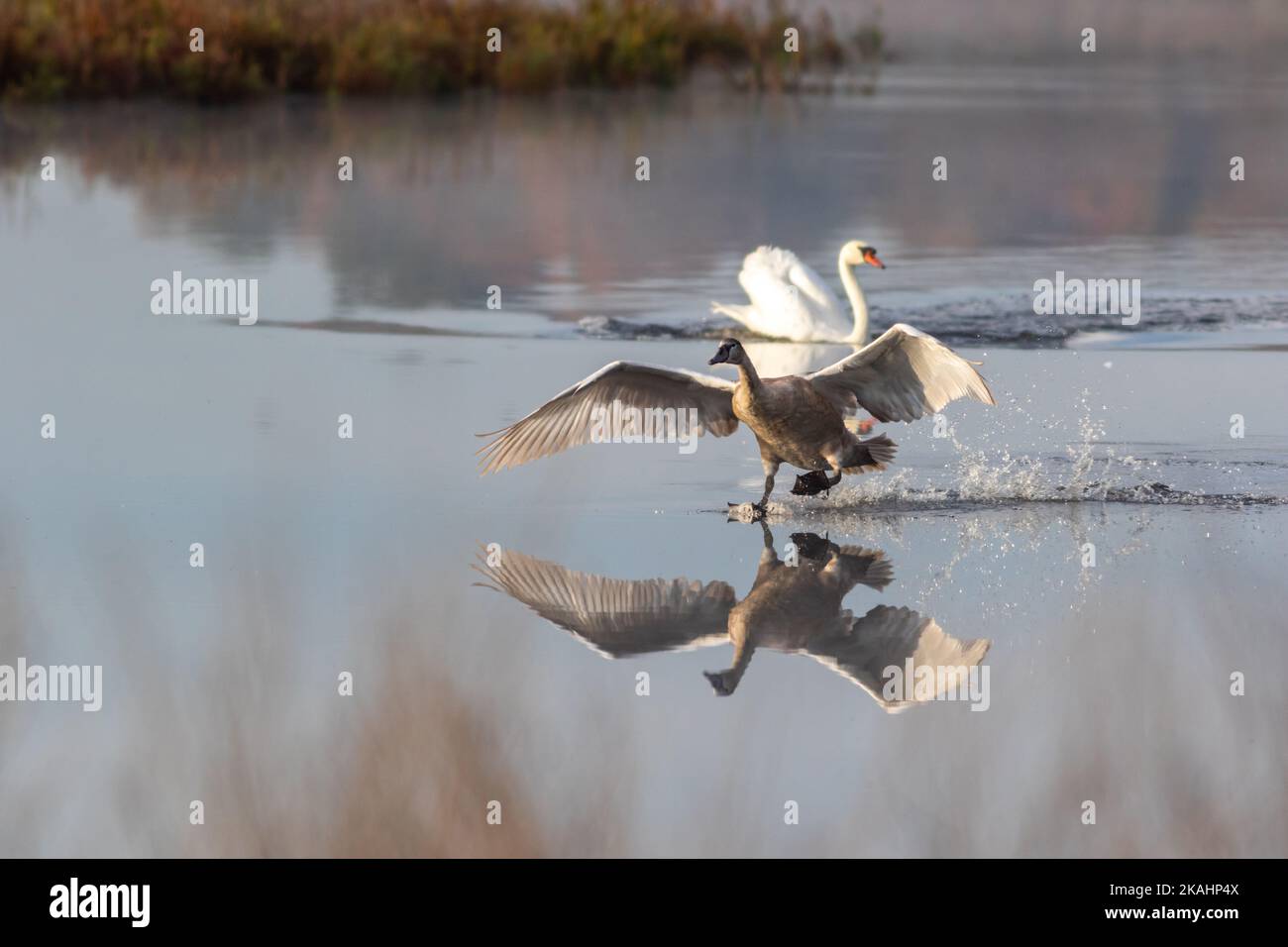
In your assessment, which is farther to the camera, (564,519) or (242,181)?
(242,181)

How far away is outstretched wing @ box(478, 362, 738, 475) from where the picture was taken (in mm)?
9125

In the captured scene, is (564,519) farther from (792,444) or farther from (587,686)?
(587,686)

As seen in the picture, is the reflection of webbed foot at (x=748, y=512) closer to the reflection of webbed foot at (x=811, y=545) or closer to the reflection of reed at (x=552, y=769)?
the reflection of webbed foot at (x=811, y=545)

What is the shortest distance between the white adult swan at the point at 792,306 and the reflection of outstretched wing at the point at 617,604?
5452 mm

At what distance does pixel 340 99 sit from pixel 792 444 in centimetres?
2087

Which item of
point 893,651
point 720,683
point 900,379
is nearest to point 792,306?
point 900,379

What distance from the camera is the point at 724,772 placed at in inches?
208

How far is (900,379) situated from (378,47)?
67.6ft

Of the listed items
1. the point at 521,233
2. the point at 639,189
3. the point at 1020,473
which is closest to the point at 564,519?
the point at 1020,473

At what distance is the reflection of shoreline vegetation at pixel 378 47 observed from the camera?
1017 inches

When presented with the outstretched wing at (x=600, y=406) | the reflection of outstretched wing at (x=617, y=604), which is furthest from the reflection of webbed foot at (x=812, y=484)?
the reflection of outstretched wing at (x=617, y=604)

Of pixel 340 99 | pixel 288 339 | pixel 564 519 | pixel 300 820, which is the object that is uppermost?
pixel 340 99

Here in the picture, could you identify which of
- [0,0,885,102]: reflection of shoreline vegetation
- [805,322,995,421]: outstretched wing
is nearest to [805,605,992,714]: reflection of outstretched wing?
[805,322,995,421]: outstretched wing

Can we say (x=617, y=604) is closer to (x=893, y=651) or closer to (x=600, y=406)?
(x=893, y=651)
